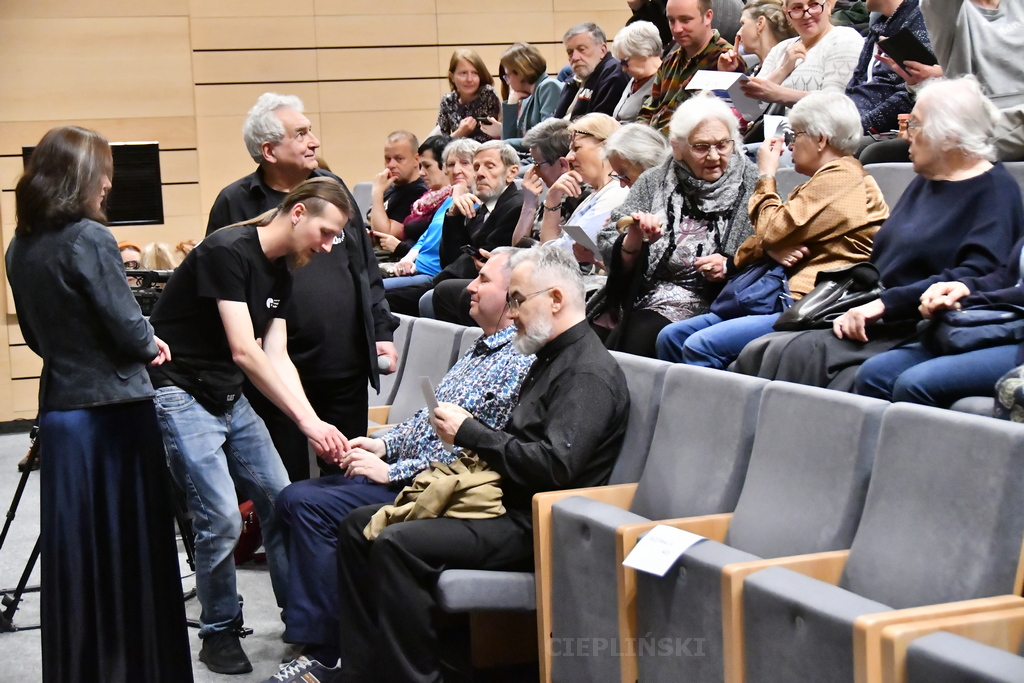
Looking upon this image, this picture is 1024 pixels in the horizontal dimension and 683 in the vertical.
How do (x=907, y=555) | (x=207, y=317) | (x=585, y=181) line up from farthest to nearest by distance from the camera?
(x=585, y=181) → (x=207, y=317) → (x=907, y=555)

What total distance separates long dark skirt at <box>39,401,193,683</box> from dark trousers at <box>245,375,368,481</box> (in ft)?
2.26

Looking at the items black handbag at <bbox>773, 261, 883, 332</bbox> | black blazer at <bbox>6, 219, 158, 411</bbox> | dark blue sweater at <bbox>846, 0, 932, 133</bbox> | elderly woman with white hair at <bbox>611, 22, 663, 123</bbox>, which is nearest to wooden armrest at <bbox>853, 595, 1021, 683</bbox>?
black handbag at <bbox>773, 261, 883, 332</bbox>

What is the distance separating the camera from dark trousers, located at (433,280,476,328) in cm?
447

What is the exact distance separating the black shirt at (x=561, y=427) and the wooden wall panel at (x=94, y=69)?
6.06 m

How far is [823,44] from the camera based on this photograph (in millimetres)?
4004

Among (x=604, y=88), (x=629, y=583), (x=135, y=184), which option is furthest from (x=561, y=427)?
(x=135, y=184)

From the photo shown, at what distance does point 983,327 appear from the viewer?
2.34 metres

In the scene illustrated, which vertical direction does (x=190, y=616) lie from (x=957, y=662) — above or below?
below

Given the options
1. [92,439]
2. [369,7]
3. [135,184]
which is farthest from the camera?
[369,7]

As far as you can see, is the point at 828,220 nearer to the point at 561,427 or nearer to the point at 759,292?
the point at 759,292

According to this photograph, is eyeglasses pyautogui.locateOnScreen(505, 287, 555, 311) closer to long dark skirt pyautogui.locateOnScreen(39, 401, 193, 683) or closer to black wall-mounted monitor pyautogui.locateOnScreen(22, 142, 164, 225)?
long dark skirt pyautogui.locateOnScreen(39, 401, 193, 683)

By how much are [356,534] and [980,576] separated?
1455 millimetres

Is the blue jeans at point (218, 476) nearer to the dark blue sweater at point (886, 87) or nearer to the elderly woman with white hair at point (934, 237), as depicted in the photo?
the elderly woman with white hair at point (934, 237)

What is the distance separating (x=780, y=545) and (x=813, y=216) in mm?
1089
